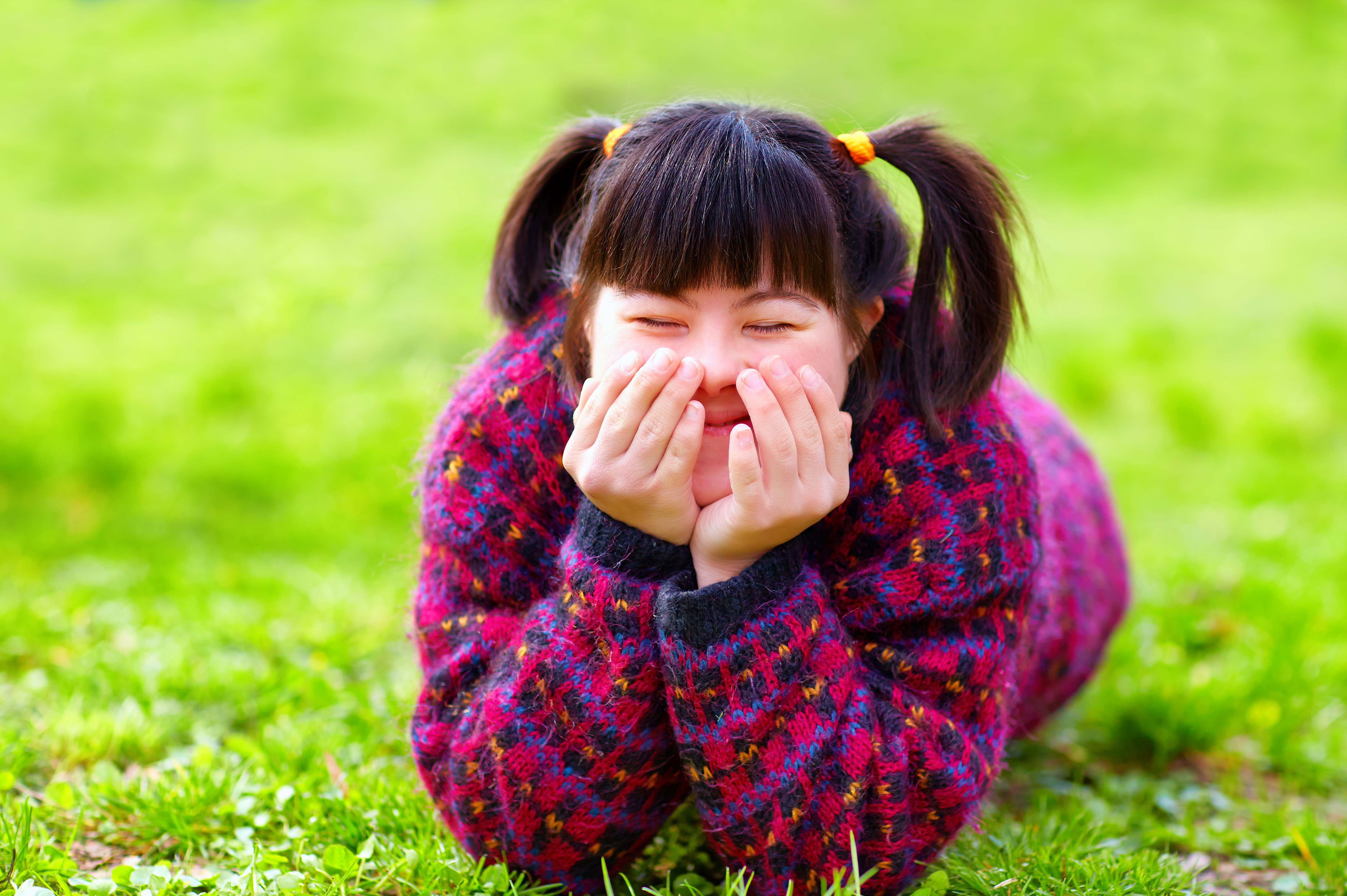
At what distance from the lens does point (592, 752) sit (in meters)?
1.88

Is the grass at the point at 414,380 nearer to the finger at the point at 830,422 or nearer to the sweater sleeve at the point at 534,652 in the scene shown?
the sweater sleeve at the point at 534,652

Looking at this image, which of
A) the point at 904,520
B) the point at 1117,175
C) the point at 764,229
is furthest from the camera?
the point at 1117,175

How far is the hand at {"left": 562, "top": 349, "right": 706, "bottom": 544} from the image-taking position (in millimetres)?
1810

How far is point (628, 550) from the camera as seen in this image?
1924 mm

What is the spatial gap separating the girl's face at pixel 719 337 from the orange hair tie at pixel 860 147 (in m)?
0.32

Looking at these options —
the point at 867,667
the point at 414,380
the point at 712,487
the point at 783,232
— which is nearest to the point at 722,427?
the point at 712,487

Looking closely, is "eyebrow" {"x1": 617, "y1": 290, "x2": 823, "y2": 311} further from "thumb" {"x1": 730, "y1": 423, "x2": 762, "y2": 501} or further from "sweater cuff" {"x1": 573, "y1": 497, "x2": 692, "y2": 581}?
"sweater cuff" {"x1": 573, "y1": 497, "x2": 692, "y2": 581}

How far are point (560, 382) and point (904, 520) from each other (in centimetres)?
68

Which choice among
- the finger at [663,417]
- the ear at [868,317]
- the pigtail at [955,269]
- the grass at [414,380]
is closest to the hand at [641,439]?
the finger at [663,417]

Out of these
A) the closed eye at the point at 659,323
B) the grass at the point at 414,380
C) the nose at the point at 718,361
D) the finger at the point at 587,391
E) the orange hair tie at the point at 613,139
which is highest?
the orange hair tie at the point at 613,139

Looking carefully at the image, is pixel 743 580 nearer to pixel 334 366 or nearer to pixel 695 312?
pixel 695 312

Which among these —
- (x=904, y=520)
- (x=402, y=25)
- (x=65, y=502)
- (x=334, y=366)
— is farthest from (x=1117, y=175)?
(x=904, y=520)

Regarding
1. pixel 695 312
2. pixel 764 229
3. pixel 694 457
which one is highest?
pixel 764 229

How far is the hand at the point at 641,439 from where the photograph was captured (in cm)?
181
